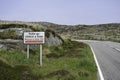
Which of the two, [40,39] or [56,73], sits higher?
[40,39]

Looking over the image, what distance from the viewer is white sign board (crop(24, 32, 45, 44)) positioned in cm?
1719

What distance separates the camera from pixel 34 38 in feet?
56.7

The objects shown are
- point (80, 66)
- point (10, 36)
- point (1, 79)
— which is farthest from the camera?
point (10, 36)

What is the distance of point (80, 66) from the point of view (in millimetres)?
16312

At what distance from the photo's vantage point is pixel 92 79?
1295 cm

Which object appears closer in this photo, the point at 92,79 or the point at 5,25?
the point at 92,79

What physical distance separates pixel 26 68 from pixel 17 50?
594 centimetres

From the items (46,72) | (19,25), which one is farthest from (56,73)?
(19,25)

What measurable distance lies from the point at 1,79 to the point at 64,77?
8.75 feet

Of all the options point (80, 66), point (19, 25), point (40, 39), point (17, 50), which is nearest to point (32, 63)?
point (40, 39)

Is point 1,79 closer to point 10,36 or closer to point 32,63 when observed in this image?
point 32,63

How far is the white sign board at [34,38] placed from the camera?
17188 millimetres

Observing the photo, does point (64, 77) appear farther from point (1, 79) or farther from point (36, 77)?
point (1, 79)

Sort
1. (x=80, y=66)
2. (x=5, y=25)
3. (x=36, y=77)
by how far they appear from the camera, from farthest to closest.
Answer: (x=5, y=25), (x=80, y=66), (x=36, y=77)
